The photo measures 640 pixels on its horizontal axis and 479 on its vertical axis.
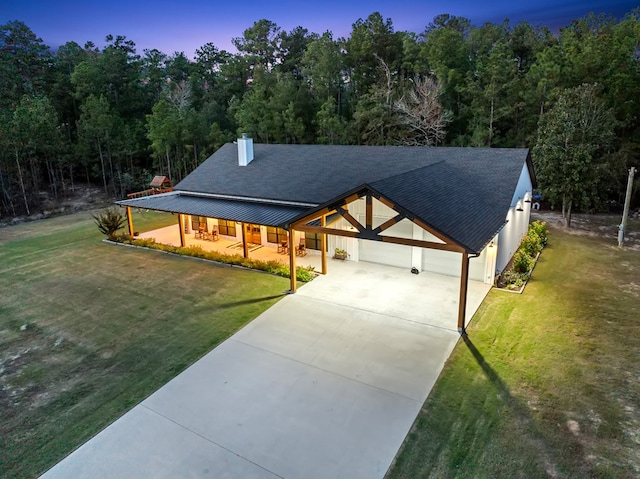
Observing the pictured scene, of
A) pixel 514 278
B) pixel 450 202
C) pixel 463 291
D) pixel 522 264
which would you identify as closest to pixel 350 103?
pixel 522 264

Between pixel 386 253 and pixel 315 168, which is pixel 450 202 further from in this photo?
pixel 315 168

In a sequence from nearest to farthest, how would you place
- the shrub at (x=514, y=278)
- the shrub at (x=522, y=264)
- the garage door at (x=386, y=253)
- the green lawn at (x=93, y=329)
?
the green lawn at (x=93, y=329)
the shrub at (x=514, y=278)
the shrub at (x=522, y=264)
the garage door at (x=386, y=253)

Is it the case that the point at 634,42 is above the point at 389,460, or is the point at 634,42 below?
above

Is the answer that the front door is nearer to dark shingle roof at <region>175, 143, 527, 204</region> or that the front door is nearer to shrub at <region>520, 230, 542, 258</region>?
dark shingle roof at <region>175, 143, 527, 204</region>

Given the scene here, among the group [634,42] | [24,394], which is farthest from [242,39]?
[24,394]

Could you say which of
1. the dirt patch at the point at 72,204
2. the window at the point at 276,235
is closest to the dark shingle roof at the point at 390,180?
the window at the point at 276,235

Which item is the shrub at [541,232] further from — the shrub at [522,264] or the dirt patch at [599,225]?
the shrub at [522,264]

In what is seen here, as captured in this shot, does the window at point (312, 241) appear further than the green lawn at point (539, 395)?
Yes

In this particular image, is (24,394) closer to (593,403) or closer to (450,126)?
(593,403)
